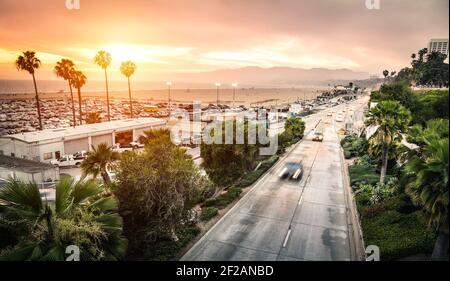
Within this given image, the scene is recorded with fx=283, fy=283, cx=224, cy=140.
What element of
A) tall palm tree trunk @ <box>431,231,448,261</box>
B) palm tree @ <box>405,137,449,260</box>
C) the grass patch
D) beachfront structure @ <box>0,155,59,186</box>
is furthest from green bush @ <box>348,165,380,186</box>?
beachfront structure @ <box>0,155,59,186</box>

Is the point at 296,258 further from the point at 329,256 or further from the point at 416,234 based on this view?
the point at 416,234

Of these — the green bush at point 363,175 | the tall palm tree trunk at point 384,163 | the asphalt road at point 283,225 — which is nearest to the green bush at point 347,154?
the green bush at point 363,175

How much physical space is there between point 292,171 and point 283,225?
13.0 meters

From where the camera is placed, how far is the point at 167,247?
548 inches

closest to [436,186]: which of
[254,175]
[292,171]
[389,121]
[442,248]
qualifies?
[442,248]

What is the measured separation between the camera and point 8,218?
7.67 meters

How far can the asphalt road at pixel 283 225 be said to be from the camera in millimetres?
13961

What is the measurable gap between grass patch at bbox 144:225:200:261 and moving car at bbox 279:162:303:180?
14.4 m

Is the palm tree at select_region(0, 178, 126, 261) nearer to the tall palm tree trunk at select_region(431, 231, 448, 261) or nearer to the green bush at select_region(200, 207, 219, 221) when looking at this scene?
the green bush at select_region(200, 207, 219, 221)

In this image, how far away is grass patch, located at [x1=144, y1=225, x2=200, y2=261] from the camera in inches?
523

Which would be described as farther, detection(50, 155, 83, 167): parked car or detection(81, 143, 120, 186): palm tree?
detection(50, 155, 83, 167): parked car

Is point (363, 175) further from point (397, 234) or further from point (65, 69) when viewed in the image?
point (65, 69)

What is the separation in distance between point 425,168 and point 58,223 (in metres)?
10.7
